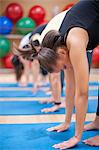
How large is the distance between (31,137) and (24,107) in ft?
3.38

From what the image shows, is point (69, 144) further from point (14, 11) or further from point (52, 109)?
point (14, 11)

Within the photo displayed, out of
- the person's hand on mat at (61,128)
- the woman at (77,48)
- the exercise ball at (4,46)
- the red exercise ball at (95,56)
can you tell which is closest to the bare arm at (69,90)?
the person's hand on mat at (61,128)

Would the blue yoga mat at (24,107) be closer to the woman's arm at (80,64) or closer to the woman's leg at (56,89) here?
the woman's leg at (56,89)

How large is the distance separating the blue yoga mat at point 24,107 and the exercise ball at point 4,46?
2.35 meters

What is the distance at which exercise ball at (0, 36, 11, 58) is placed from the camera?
18.4 feet

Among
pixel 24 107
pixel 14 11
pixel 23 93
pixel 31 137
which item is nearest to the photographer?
pixel 31 137

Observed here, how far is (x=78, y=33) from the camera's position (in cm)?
179

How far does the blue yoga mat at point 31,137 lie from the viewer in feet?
6.60

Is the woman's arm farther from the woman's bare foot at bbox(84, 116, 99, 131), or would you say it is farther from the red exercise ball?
the red exercise ball

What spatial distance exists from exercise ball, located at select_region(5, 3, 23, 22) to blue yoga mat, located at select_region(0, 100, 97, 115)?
9.13ft

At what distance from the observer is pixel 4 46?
5605 mm

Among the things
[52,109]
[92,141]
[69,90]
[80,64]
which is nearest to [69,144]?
[92,141]

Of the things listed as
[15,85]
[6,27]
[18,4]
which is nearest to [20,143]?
[15,85]

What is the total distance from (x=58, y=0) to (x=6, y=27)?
135 cm
